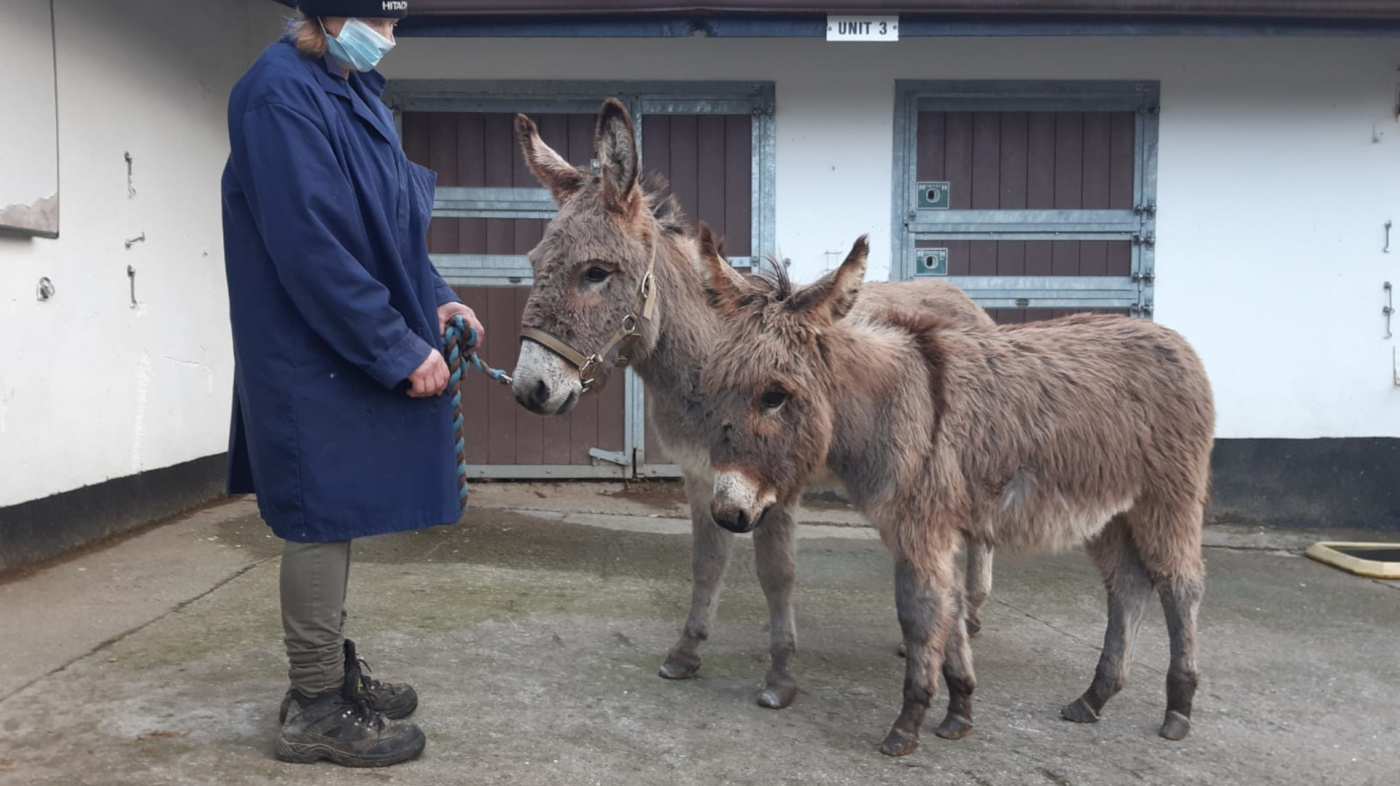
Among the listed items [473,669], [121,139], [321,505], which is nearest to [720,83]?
[121,139]

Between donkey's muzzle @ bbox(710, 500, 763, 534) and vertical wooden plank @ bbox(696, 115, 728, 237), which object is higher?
vertical wooden plank @ bbox(696, 115, 728, 237)

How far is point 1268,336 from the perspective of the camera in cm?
747

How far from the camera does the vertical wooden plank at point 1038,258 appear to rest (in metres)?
7.48

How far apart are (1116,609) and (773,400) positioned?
1.65 meters

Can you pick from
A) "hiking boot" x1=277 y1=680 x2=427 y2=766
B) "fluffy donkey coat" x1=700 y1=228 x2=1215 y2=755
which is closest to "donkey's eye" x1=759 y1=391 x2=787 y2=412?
"fluffy donkey coat" x1=700 y1=228 x2=1215 y2=755

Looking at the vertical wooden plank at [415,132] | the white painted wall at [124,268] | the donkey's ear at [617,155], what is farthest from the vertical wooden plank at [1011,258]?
the white painted wall at [124,268]

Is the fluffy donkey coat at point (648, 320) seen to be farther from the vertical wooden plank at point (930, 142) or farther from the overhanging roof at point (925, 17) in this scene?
the vertical wooden plank at point (930, 142)

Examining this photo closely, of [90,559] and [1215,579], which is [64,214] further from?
[1215,579]

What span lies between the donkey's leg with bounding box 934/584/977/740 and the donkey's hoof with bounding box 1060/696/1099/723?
47 centimetres

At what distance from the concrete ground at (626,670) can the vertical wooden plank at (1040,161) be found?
264 cm

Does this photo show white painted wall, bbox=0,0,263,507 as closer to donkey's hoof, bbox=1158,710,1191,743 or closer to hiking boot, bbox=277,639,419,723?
hiking boot, bbox=277,639,419,723

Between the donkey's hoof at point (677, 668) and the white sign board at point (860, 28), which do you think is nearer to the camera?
the donkey's hoof at point (677, 668)

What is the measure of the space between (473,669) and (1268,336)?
6150 mm

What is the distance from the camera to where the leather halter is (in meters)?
3.57
